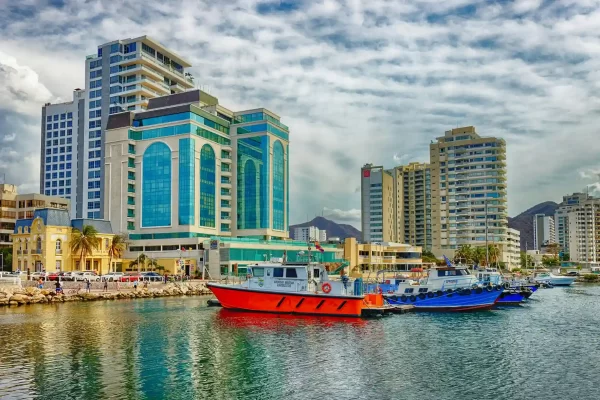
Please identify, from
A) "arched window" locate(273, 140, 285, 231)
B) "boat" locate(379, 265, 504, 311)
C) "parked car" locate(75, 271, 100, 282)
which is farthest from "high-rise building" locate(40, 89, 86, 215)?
Result: "boat" locate(379, 265, 504, 311)

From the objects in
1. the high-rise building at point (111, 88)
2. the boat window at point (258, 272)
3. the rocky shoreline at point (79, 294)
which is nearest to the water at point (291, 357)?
the boat window at point (258, 272)

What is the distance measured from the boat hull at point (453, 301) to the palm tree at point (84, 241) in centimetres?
5683

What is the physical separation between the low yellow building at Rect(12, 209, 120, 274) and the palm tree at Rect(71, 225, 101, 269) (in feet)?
5.53

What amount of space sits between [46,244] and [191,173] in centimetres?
3297

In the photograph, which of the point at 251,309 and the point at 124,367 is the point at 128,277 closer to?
the point at 251,309

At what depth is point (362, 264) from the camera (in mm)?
147625

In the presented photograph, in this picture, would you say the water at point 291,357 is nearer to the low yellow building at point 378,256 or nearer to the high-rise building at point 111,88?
the low yellow building at point 378,256

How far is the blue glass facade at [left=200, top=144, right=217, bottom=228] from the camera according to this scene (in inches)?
4970

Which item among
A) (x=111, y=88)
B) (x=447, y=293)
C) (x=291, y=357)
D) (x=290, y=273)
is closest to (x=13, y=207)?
(x=111, y=88)

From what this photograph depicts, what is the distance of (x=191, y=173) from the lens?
399ft

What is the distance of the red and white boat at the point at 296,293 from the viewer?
176ft

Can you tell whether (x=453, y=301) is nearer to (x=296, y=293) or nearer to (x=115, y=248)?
(x=296, y=293)

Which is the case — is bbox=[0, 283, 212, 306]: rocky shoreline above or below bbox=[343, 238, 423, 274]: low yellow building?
below

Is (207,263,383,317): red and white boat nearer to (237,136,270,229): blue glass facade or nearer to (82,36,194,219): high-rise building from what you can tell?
(237,136,270,229): blue glass facade
